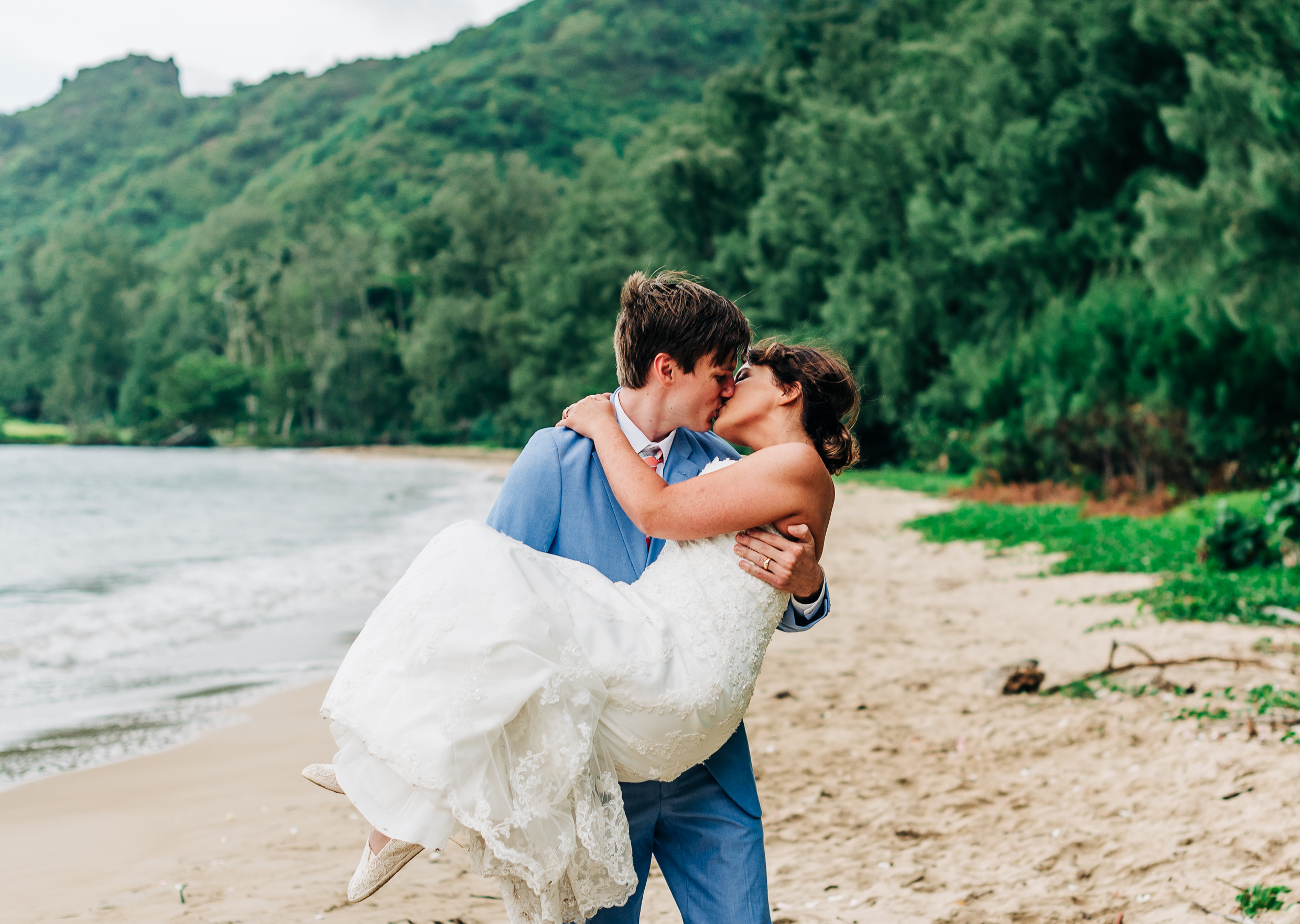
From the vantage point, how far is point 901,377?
89.7 ft

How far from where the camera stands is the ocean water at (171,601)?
7148 mm

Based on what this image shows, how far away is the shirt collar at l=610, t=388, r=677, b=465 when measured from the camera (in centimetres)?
228

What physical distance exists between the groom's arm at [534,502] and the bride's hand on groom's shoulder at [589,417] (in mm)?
85

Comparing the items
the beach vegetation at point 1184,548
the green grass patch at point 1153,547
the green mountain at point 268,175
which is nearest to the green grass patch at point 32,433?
the green mountain at point 268,175

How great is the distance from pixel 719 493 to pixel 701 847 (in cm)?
78

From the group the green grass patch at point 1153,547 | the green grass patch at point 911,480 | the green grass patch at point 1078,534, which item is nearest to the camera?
the green grass patch at point 1153,547

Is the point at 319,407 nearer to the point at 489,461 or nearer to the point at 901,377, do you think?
the point at 489,461

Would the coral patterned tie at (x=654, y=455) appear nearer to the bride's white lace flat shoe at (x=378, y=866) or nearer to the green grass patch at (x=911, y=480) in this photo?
the bride's white lace flat shoe at (x=378, y=866)

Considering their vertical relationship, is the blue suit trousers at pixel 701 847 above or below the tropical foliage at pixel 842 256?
below

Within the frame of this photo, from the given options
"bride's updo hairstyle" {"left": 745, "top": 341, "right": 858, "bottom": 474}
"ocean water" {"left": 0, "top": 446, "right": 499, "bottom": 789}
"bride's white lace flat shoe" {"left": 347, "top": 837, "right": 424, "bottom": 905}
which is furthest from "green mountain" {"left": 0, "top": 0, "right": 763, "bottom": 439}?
"bride's white lace flat shoe" {"left": 347, "top": 837, "right": 424, "bottom": 905}

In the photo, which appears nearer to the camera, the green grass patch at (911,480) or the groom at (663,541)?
the groom at (663,541)

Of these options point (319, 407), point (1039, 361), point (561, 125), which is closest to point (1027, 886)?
point (1039, 361)

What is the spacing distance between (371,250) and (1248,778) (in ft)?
235

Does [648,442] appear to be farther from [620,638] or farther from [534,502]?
[620,638]
